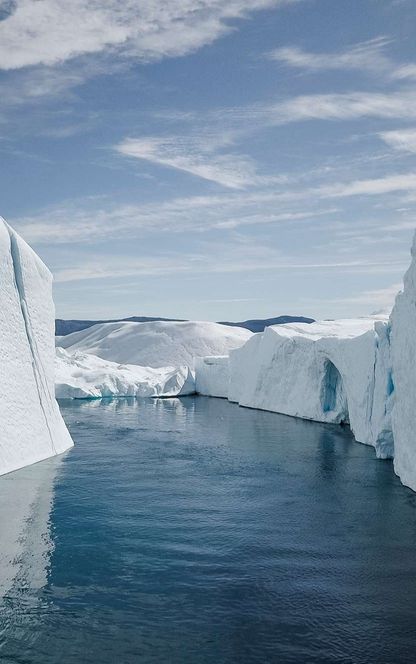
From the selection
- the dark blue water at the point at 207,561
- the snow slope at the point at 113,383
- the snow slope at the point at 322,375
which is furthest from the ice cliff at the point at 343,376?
the snow slope at the point at 113,383

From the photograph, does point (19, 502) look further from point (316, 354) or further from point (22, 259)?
point (316, 354)

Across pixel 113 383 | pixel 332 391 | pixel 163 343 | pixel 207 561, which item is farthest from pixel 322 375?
pixel 163 343

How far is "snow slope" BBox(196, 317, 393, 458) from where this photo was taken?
53.9ft

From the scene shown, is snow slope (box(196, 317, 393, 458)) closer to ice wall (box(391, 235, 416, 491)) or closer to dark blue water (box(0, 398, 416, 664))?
ice wall (box(391, 235, 416, 491))

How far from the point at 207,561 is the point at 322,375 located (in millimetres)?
15860

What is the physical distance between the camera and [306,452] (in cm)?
1650

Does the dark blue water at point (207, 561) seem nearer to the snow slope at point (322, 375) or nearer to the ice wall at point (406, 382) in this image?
the ice wall at point (406, 382)

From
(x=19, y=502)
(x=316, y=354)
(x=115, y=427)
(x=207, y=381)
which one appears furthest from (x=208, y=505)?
(x=207, y=381)

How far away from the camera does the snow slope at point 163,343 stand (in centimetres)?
5666

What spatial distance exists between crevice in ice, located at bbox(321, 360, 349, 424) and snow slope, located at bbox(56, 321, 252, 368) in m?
32.1

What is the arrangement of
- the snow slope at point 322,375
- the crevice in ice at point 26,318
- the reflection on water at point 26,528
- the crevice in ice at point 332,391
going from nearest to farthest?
1. the reflection on water at point 26,528
2. the crevice in ice at point 26,318
3. the snow slope at point 322,375
4. the crevice in ice at point 332,391

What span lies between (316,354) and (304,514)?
13.4 m

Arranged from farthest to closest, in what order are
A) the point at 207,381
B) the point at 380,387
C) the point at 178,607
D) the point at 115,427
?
the point at 207,381
the point at 115,427
the point at 380,387
the point at 178,607

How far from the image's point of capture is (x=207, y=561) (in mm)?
8148
